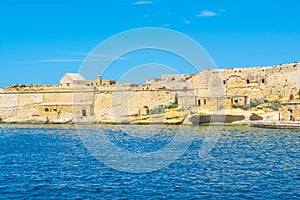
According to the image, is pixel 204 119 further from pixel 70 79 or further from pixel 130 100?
pixel 70 79

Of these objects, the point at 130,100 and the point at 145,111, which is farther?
the point at 130,100

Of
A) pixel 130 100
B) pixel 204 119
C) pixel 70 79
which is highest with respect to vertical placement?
pixel 70 79

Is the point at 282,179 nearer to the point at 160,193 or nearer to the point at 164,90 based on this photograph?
the point at 160,193

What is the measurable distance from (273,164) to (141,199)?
5.64 metres

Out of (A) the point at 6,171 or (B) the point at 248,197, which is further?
(A) the point at 6,171

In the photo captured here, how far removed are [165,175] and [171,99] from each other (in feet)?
81.9

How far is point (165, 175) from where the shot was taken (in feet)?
39.2

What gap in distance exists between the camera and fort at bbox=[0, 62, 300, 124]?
3186cm

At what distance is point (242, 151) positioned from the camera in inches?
643

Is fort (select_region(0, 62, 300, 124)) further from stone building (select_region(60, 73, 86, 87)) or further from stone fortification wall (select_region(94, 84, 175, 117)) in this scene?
stone building (select_region(60, 73, 86, 87))

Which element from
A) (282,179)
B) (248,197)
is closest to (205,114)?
(282,179)

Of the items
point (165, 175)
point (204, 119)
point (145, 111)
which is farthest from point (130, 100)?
point (165, 175)

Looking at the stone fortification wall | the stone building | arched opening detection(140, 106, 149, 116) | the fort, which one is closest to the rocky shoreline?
the fort

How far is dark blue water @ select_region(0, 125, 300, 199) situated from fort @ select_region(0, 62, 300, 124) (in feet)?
44.9
